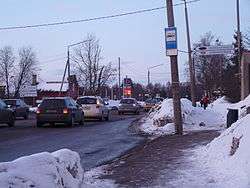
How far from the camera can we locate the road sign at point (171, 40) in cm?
2181

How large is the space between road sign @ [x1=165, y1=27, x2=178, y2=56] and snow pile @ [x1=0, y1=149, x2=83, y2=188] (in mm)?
13494

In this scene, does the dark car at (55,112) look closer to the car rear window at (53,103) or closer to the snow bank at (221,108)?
the car rear window at (53,103)

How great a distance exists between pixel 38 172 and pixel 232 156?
16.3 ft

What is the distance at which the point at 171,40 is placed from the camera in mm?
21906

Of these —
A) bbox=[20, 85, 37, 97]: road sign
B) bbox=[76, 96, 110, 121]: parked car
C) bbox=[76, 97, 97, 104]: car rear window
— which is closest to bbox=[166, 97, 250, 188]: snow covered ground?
bbox=[76, 96, 110, 121]: parked car

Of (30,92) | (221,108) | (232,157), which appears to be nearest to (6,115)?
(232,157)

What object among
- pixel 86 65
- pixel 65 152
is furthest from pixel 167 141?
pixel 86 65

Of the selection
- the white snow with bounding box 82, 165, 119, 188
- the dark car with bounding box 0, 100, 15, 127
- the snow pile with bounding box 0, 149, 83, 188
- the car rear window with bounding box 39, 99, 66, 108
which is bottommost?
the white snow with bounding box 82, 165, 119, 188

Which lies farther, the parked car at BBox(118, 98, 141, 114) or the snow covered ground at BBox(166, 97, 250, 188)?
the parked car at BBox(118, 98, 141, 114)

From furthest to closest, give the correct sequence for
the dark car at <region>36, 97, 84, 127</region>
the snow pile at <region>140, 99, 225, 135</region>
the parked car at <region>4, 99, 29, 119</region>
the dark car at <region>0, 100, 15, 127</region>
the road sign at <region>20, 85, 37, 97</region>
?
the road sign at <region>20, 85, 37, 97</region> < the parked car at <region>4, 99, 29, 119</region> < the dark car at <region>36, 97, 84, 127</region> < the dark car at <region>0, 100, 15, 127</region> < the snow pile at <region>140, 99, 225, 135</region>

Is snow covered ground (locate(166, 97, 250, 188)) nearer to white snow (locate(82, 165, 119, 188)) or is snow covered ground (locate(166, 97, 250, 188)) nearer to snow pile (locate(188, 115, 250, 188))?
snow pile (locate(188, 115, 250, 188))

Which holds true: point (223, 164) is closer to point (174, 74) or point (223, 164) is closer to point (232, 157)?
point (232, 157)

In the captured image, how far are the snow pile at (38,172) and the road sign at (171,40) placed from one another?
1349 cm

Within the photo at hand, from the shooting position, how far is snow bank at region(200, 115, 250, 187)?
9.91 metres
